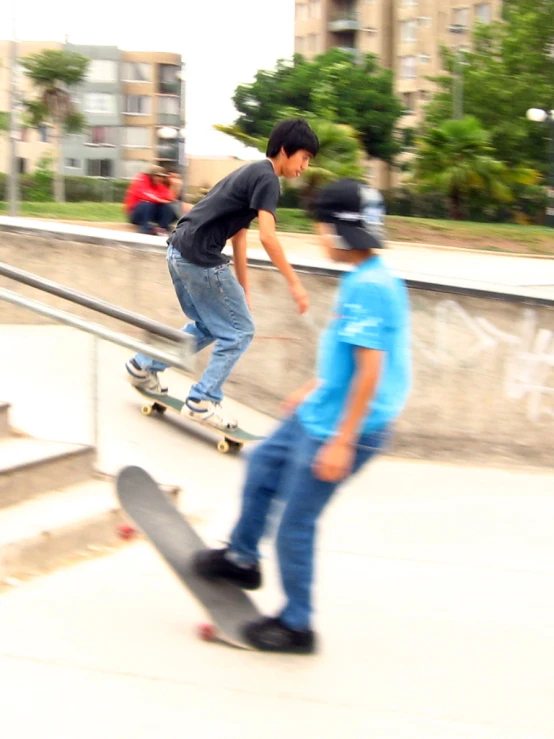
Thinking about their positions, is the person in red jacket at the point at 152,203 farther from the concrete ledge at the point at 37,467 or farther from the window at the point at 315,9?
the window at the point at 315,9

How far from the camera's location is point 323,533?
15.6 ft

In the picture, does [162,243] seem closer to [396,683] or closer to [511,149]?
[396,683]

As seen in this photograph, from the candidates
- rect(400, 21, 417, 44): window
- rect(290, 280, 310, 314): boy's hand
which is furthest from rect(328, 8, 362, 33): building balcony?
rect(290, 280, 310, 314): boy's hand

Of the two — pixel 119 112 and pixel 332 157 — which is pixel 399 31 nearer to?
pixel 119 112

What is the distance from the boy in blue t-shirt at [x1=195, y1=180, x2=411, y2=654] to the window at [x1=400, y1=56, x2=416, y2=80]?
70.8 m

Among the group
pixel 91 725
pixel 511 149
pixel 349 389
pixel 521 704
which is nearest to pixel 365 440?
pixel 349 389

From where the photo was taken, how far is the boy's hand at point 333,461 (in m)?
3.12

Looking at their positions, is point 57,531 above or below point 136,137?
below

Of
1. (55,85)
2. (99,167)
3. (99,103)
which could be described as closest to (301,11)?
(99,103)

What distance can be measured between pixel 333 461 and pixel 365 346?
0.35 metres

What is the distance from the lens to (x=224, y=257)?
563 centimetres

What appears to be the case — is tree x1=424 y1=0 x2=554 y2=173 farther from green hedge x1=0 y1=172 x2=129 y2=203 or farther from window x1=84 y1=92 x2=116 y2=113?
window x1=84 y1=92 x2=116 y2=113

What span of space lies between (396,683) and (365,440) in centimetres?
76

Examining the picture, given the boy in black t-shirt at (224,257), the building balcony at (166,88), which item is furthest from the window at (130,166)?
the boy in black t-shirt at (224,257)
